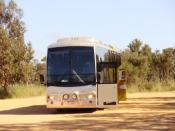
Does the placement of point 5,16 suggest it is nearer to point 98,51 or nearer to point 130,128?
point 98,51

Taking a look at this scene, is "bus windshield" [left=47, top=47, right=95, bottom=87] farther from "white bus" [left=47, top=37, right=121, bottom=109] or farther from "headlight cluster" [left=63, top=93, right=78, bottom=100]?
"headlight cluster" [left=63, top=93, right=78, bottom=100]

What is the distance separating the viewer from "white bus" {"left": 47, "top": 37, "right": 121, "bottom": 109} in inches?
806

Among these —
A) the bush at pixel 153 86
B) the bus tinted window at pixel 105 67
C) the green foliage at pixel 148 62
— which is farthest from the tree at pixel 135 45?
the bus tinted window at pixel 105 67

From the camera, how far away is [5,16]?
39.2 meters

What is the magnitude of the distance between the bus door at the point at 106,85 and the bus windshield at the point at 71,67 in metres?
0.49

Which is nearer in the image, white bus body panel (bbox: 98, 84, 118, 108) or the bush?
white bus body panel (bbox: 98, 84, 118, 108)

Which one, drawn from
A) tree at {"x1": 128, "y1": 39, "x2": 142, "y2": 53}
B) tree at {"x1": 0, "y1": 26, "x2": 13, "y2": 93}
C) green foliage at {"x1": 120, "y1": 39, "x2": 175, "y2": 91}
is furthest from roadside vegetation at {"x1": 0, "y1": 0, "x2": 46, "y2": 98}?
tree at {"x1": 128, "y1": 39, "x2": 142, "y2": 53}

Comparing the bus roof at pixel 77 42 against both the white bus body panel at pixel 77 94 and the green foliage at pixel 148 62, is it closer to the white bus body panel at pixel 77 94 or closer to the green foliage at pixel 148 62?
the white bus body panel at pixel 77 94

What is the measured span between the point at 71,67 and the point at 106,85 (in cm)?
185

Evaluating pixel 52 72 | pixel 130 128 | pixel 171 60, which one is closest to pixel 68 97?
pixel 52 72

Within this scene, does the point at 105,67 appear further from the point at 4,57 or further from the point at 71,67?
the point at 4,57

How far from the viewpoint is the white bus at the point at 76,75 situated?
2048cm

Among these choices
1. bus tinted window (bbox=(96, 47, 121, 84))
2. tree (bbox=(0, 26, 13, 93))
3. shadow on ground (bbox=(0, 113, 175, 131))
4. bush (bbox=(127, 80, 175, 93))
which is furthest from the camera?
bush (bbox=(127, 80, 175, 93))

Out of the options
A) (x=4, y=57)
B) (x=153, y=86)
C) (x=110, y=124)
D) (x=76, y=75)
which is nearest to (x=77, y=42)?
(x=76, y=75)
